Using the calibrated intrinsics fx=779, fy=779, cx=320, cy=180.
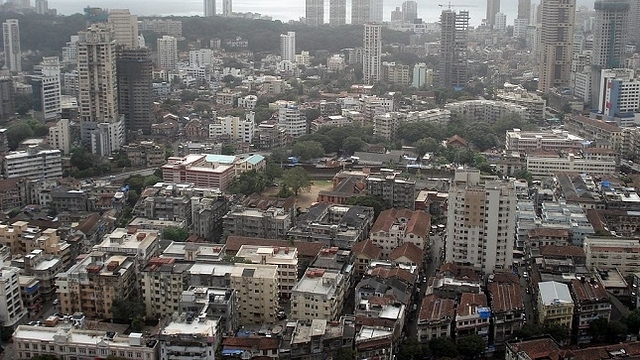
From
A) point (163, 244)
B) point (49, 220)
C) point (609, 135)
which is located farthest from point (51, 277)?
point (609, 135)

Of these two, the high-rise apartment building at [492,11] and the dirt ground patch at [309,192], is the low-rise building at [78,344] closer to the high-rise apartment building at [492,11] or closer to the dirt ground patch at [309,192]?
the dirt ground patch at [309,192]

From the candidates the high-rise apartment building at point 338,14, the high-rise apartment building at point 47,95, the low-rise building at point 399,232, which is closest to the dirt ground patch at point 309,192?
the low-rise building at point 399,232

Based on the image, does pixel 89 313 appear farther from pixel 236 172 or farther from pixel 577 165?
pixel 577 165

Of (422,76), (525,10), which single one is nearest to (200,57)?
(422,76)

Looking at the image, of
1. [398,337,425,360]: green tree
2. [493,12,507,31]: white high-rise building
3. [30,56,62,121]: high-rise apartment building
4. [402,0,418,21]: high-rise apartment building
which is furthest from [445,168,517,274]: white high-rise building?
[402,0,418,21]: high-rise apartment building

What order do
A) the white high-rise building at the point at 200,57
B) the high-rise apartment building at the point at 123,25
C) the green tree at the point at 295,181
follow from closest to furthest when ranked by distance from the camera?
1. the green tree at the point at 295,181
2. the high-rise apartment building at the point at 123,25
3. the white high-rise building at the point at 200,57

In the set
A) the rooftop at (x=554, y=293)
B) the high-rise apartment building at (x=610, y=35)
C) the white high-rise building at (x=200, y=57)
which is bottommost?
the rooftop at (x=554, y=293)

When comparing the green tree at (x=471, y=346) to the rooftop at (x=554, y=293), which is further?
the rooftop at (x=554, y=293)
